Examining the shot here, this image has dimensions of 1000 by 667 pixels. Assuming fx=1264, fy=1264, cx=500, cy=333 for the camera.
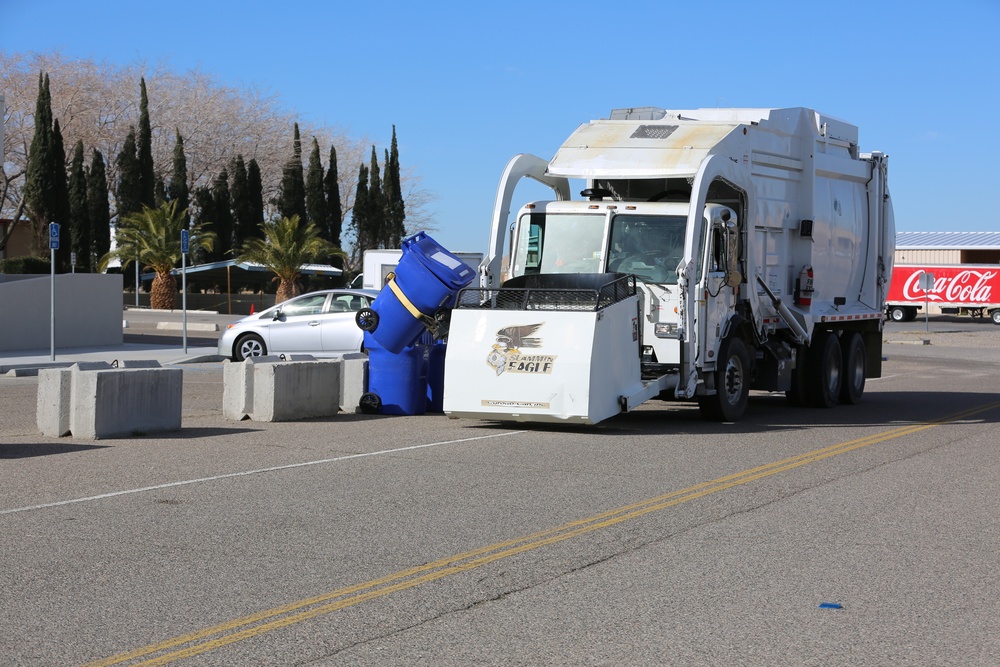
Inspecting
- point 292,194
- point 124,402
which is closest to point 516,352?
point 124,402

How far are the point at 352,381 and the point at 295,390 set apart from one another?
3.45 feet

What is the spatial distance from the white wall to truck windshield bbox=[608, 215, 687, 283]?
Answer: 16.9 meters

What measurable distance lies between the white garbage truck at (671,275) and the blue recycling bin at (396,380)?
1471 mm

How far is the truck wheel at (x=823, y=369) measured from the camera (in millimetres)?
17688

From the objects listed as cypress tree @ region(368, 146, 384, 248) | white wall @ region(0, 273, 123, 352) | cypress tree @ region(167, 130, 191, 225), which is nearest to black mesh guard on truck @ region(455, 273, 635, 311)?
white wall @ region(0, 273, 123, 352)

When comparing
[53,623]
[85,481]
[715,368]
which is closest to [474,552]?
[53,623]

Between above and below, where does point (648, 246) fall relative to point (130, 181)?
below

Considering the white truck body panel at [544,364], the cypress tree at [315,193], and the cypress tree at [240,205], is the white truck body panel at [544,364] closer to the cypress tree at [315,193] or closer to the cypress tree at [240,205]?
the cypress tree at [240,205]

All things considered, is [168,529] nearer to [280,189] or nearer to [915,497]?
[915,497]

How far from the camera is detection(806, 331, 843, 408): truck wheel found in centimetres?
1769

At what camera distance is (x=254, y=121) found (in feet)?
271

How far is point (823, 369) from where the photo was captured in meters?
17.7

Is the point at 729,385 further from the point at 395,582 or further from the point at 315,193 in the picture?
the point at 315,193

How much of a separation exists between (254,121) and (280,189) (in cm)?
668
